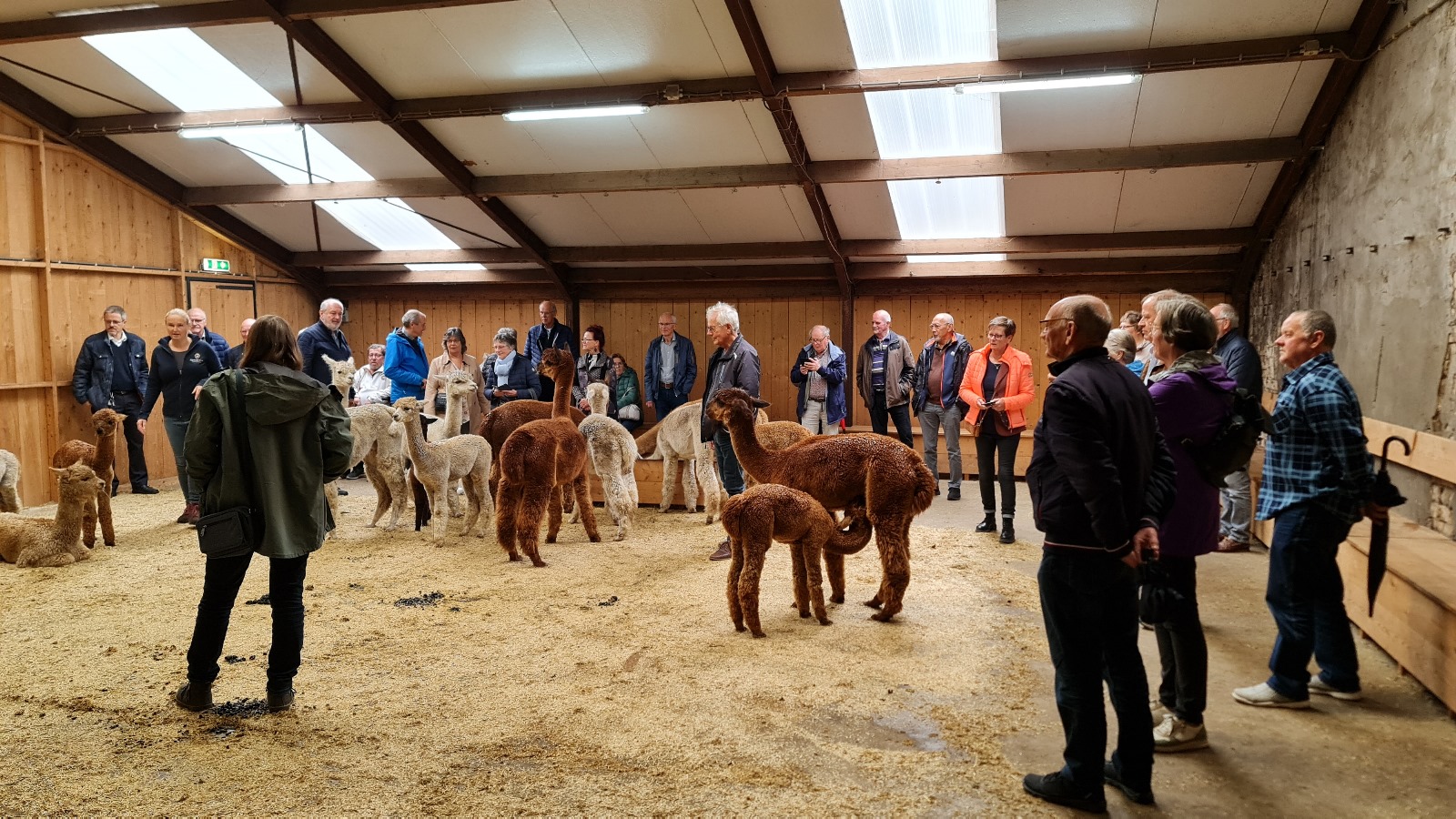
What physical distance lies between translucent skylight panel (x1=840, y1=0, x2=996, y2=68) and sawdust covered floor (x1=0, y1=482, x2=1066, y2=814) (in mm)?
→ 4065

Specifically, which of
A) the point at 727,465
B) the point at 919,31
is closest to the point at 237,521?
the point at 727,465

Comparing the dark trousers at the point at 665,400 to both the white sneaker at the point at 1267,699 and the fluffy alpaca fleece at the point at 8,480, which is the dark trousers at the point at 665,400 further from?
the white sneaker at the point at 1267,699

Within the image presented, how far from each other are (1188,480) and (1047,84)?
4.67 m

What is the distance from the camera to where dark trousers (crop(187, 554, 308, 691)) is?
3443 mm

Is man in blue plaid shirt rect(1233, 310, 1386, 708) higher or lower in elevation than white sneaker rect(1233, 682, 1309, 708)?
higher

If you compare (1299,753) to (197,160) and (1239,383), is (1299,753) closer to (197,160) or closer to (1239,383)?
(1239,383)

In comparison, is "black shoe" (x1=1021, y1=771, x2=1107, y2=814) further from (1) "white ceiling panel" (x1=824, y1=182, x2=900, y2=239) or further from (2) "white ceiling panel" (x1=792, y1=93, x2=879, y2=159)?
(1) "white ceiling panel" (x1=824, y1=182, x2=900, y2=239)

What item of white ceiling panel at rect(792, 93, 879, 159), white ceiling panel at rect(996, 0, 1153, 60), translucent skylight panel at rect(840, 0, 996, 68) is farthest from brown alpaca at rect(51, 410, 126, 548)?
white ceiling panel at rect(996, 0, 1153, 60)

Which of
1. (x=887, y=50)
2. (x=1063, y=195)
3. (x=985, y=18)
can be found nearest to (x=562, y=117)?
(x=887, y=50)

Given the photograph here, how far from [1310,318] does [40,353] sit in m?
→ 11.0

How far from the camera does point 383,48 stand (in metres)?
7.43

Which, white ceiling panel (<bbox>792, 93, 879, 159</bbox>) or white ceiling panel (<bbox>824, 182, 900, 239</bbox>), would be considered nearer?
white ceiling panel (<bbox>792, 93, 879, 159</bbox>)

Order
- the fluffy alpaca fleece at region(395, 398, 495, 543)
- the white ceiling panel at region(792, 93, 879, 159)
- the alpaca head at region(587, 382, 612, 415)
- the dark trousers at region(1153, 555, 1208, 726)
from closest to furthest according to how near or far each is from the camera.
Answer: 1. the dark trousers at region(1153, 555, 1208, 726)
2. the fluffy alpaca fleece at region(395, 398, 495, 543)
3. the alpaca head at region(587, 382, 612, 415)
4. the white ceiling panel at region(792, 93, 879, 159)

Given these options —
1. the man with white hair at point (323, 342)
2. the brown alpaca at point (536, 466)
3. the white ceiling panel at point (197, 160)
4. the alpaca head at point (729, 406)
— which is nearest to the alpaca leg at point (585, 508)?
the brown alpaca at point (536, 466)
